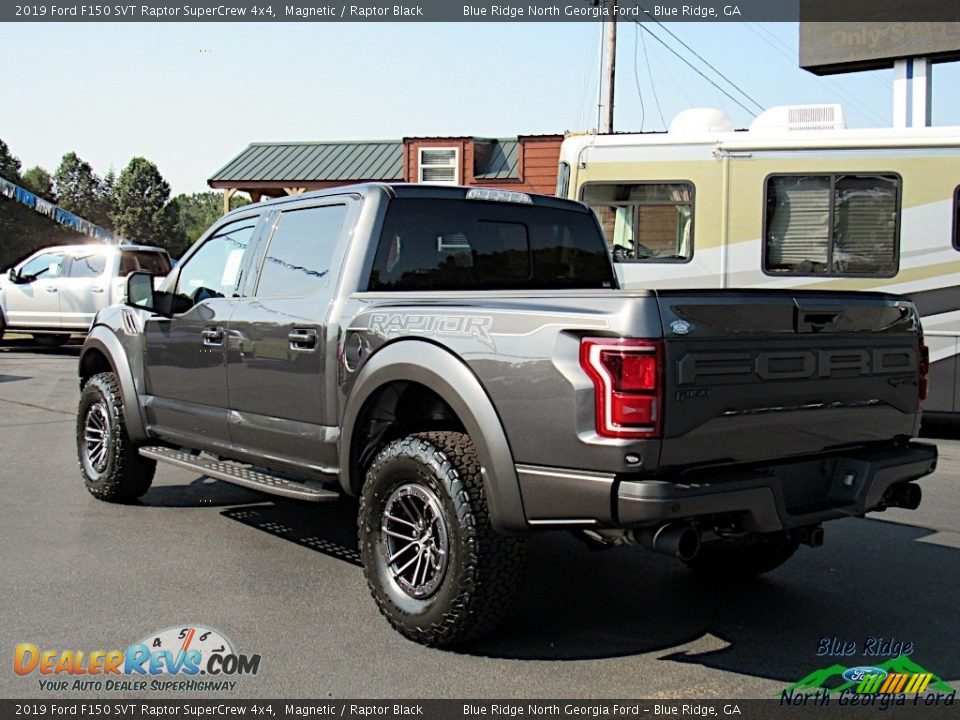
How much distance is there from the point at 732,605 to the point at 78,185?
85.5 meters

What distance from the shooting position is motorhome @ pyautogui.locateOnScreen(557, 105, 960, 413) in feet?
32.6

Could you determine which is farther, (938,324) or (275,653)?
(938,324)

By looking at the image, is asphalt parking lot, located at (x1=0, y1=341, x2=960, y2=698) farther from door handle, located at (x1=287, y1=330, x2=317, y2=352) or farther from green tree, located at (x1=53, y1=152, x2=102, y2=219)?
green tree, located at (x1=53, y1=152, x2=102, y2=219)

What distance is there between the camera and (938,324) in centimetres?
991

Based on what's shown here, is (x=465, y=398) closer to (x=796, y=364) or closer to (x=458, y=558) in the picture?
(x=458, y=558)

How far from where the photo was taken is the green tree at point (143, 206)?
7838 cm

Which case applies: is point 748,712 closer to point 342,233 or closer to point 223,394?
point 342,233

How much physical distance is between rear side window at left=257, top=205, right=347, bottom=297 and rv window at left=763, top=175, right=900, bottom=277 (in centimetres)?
647

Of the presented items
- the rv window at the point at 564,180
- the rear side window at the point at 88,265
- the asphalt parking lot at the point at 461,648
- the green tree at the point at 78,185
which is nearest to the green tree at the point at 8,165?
the green tree at the point at 78,185

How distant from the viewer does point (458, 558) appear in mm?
3883

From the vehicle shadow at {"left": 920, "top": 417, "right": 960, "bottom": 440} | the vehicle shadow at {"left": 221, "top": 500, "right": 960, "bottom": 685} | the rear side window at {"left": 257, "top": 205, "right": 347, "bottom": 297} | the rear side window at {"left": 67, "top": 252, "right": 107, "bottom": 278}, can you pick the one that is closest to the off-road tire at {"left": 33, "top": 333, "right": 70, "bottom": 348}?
the rear side window at {"left": 67, "top": 252, "right": 107, "bottom": 278}

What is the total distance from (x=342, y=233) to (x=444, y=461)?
1.50 meters

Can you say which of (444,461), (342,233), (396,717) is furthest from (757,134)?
(396,717)

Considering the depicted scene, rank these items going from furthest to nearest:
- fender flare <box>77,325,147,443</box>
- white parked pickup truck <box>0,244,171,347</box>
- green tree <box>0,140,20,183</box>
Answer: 1. green tree <box>0,140,20,183</box>
2. white parked pickup truck <box>0,244,171,347</box>
3. fender flare <box>77,325,147,443</box>
